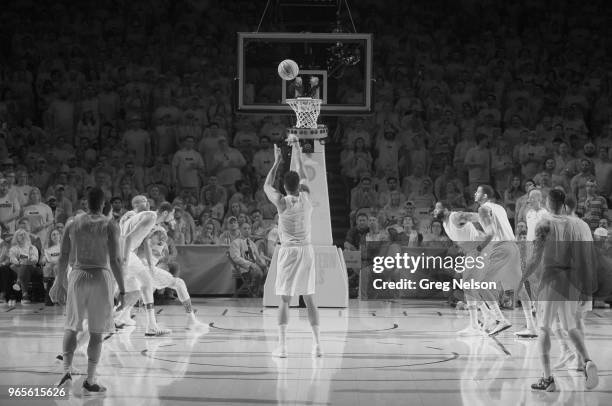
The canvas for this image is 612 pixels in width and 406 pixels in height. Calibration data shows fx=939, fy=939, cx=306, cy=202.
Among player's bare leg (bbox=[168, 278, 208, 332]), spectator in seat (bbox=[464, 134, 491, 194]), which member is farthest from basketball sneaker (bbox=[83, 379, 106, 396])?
spectator in seat (bbox=[464, 134, 491, 194])

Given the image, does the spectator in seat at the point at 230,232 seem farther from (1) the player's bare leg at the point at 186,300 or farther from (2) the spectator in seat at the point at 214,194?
(1) the player's bare leg at the point at 186,300

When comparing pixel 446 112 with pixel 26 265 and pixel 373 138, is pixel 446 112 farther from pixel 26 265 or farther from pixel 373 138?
pixel 26 265

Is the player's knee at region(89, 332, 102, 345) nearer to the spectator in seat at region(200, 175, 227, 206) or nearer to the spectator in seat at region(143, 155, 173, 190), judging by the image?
the spectator in seat at region(200, 175, 227, 206)

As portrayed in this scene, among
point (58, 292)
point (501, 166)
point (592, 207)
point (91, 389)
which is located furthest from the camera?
point (501, 166)

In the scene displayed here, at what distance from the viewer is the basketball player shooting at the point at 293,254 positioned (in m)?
10.3

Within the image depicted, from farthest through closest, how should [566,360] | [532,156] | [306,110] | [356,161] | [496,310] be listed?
[356,161] < [532,156] < [306,110] < [496,310] < [566,360]

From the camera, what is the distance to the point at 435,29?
2270 centimetres

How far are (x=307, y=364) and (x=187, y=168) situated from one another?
9.43 m

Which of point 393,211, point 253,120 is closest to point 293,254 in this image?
point 393,211

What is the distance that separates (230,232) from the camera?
16.8 m

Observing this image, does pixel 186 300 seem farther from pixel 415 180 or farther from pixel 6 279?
pixel 415 180

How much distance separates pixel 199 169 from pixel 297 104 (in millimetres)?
5395

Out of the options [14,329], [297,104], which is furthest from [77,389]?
[297,104]

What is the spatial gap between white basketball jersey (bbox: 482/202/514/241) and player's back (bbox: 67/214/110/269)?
5.22 metres
